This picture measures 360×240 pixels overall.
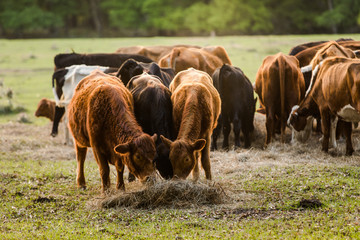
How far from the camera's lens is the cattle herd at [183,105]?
20.6 feet

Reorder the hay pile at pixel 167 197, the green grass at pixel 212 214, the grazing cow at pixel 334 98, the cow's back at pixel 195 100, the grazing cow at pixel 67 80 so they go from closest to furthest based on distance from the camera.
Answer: the green grass at pixel 212 214
the hay pile at pixel 167 197
the cow's back at pixel 195 100
the grazing cow at pixel 334 98
the grazing cow at pixel 67 80

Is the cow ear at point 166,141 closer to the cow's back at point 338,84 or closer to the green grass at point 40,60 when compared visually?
the cow's back at point 338,84

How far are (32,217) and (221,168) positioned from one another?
3414mm

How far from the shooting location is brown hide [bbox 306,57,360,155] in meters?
8.61

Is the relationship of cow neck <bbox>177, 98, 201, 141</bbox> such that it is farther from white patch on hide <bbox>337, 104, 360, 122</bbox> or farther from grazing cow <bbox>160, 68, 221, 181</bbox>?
white patch on hide <bbox>337, 104, 360, 122</bbox>

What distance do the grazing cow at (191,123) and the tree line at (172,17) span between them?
136ft

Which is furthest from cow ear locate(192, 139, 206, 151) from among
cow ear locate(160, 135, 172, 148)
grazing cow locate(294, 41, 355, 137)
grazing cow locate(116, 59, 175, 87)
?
grazing cow locate(294, 41, 355, 137)

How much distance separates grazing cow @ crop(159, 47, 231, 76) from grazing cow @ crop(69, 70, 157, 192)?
5621mm

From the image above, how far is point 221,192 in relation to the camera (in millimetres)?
6363

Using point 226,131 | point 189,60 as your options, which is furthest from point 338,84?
point 189,60

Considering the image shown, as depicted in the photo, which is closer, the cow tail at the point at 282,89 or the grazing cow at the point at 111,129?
the grazing cow at the point at 111,129

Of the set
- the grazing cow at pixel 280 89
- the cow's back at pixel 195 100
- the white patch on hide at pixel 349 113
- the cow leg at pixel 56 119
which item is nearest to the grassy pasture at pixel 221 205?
A: the grazing cow at pixel 280 89

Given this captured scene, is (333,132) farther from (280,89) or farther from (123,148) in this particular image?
(123,148)

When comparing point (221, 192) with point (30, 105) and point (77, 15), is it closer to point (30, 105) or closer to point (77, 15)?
point (30, 105)
